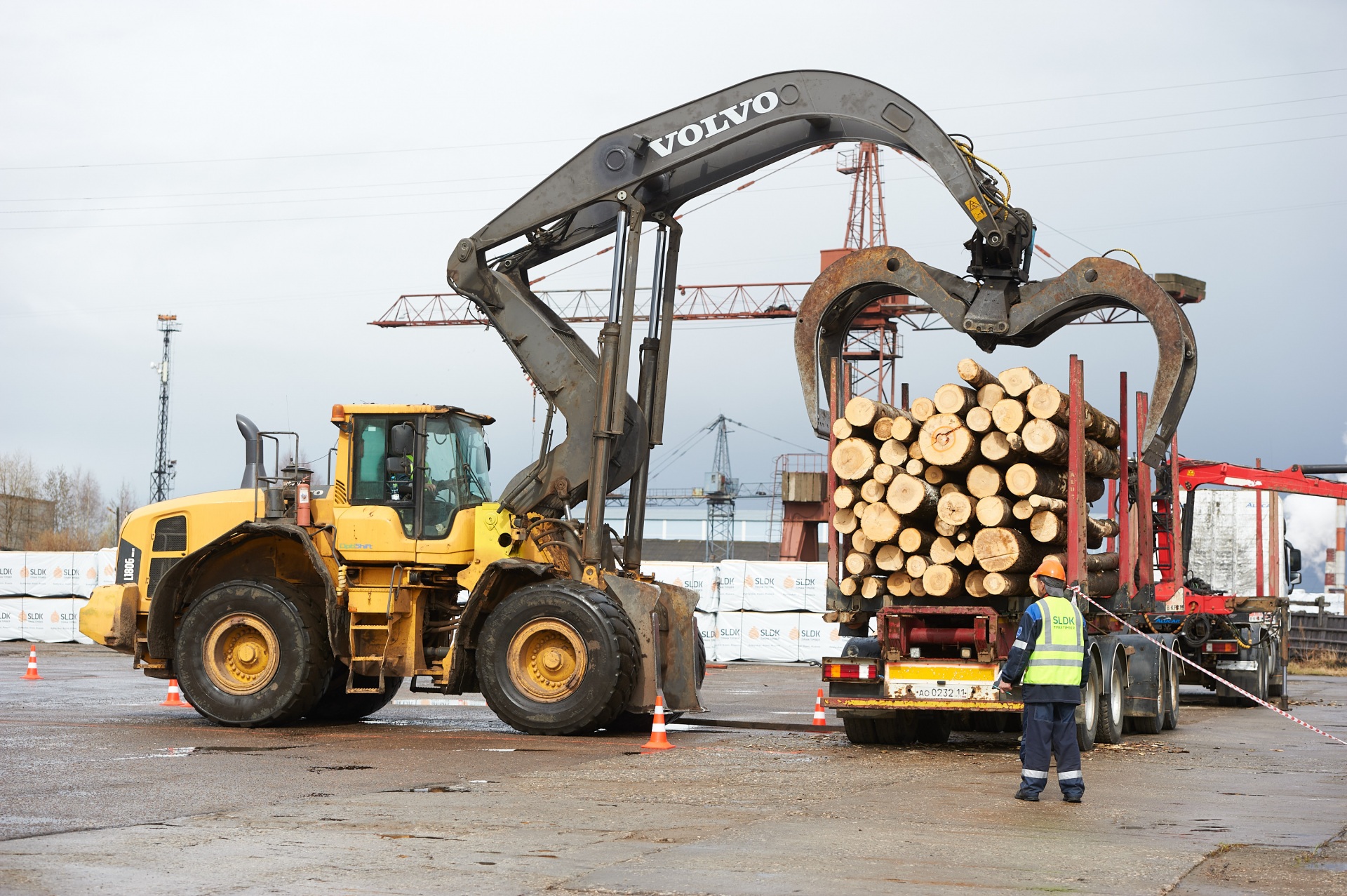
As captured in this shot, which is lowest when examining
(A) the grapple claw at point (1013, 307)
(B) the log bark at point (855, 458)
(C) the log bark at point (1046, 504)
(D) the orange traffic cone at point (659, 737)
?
(D) the orange traffic cone at point (659, 737)

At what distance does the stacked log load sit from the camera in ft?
42.1

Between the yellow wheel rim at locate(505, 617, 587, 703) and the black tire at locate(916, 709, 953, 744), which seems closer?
the yellow wheel rim at locate(505, 617, 587, 703)

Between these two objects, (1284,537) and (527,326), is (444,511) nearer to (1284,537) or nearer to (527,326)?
(527,326)

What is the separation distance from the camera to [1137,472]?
14.5 m

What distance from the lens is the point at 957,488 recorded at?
1315 centimetres

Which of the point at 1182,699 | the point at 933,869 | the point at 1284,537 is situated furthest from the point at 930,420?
the point at 1284,537

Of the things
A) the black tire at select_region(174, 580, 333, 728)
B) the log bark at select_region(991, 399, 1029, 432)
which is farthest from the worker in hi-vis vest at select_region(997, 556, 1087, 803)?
the black tire at select_region(174, 580, 333, 728)

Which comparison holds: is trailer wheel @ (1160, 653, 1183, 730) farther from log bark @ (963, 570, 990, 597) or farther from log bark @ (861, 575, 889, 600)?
log bark @ (861, 575, 889, 600)

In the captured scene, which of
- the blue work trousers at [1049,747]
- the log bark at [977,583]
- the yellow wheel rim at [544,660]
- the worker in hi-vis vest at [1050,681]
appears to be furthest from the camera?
the yellow wheel rim at [544,660]

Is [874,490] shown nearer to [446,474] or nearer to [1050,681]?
[1050,681]

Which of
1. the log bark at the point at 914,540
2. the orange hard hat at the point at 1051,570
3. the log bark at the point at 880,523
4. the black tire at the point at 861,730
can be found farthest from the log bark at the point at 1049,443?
the black tire at the point at 861,730

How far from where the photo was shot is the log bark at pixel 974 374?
12938 mm

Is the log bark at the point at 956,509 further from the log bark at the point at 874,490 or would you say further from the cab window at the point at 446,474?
the cab window at the point at 446,474

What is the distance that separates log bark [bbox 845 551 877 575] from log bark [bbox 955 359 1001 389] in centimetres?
179
